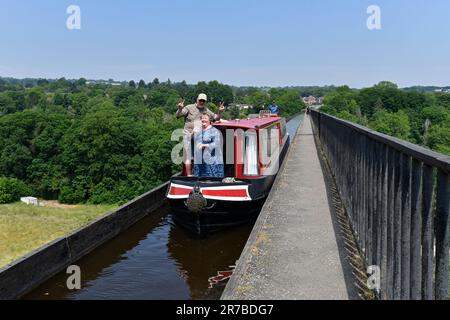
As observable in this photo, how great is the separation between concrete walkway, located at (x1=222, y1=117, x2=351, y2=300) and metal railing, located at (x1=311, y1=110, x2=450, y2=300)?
59cm

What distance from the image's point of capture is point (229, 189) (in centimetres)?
1108

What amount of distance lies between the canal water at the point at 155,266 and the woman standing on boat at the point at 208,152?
1.58 m

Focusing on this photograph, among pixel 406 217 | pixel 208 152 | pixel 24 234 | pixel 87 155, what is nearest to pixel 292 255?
pixel 406 217

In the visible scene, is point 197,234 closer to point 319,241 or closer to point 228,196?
point 228,196

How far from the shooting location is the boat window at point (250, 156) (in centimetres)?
1248

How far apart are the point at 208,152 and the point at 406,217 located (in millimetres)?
8353

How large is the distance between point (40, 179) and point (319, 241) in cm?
6167

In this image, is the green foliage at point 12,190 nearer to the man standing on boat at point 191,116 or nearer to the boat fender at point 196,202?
the man standing on boat at point 191,116

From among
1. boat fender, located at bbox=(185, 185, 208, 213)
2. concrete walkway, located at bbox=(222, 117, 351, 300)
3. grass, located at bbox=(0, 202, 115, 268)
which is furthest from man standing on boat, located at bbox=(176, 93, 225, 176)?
grass, located at bbox=(0, 202, 115, 268)

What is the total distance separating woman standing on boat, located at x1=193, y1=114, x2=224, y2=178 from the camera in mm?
11312

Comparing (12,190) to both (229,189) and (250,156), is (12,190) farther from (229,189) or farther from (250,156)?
(229,189)

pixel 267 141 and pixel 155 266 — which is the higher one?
pixel 267 141

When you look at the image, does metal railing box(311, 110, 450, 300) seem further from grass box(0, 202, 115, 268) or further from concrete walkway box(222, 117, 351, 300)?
grass box(0, 202, 115, 268)
